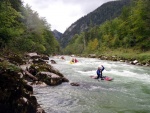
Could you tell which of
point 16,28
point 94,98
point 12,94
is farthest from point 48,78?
point 16,28

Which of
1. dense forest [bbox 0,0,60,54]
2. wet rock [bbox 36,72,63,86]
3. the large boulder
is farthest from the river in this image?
dense forest [bbox 0,0,60,54]

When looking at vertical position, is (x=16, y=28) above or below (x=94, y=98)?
above

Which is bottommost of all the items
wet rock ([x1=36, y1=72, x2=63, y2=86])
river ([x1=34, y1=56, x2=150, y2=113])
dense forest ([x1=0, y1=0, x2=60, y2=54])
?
river ([x1=34, y1=56, x2=150, y2=113])

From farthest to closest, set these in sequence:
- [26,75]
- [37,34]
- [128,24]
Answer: [128,24], [37,34], [26,75]

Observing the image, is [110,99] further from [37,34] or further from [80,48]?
[80,48]

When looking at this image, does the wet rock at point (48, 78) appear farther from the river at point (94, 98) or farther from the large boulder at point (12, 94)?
the large boulder at point (12, 94)

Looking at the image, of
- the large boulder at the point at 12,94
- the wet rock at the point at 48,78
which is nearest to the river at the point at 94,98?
the wet rock at the point at 48,78

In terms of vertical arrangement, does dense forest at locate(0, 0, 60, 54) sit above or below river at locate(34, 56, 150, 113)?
above

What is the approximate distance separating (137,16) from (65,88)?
Result: 110 ft

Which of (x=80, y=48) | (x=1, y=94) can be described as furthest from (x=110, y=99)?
(x=80, y=48)

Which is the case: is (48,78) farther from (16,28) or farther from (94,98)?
(16,28)

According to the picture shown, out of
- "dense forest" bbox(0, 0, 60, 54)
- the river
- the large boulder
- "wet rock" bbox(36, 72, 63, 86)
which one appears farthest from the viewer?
"dense forest" bbox(0, 0, 60, 54)

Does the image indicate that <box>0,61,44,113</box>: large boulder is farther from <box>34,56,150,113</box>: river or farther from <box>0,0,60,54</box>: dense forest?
<box>0,0,60,54</box>: dense forest

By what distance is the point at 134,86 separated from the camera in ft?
46.7
